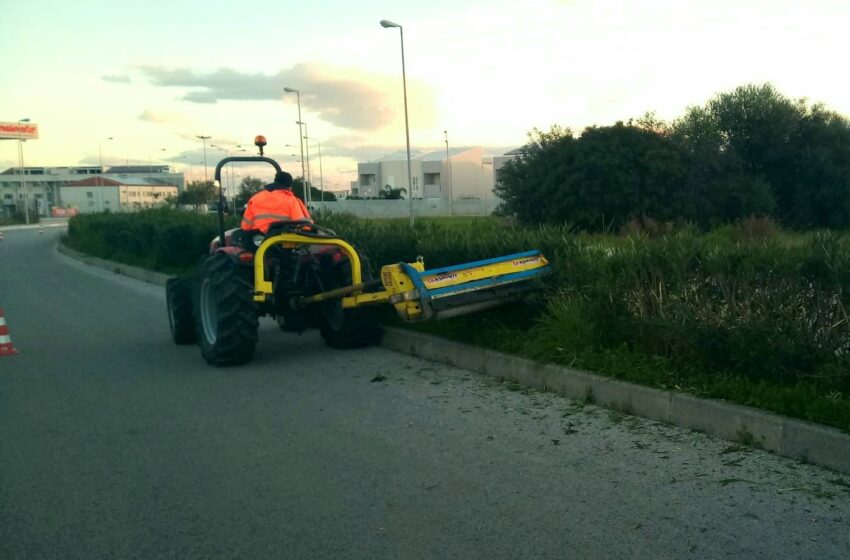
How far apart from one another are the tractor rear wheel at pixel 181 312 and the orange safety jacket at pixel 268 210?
185cm

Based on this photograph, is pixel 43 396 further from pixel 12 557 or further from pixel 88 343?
pixel 12 557

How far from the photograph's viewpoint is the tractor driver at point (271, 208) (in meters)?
9.49

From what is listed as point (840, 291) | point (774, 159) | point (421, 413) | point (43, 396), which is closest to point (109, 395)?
point (43, 396)

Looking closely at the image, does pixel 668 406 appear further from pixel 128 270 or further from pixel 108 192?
pixel 108 192

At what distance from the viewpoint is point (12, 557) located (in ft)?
14.6

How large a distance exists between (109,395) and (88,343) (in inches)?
134

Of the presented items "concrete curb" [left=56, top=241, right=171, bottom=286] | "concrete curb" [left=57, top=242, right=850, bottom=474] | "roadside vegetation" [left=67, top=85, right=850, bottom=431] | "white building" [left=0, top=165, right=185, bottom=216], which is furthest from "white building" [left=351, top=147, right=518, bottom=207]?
"concrete curb" [left=57, top=242, right=850, bottom=474]

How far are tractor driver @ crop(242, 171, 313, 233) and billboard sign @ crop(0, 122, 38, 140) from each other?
302ft

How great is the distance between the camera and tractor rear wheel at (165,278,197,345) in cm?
1087

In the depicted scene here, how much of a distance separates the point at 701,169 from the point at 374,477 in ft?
114

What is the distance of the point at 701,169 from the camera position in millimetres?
37344

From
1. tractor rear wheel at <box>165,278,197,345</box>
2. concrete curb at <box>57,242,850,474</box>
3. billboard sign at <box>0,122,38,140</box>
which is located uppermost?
billboard sign at <box>0,122,38,140</box>

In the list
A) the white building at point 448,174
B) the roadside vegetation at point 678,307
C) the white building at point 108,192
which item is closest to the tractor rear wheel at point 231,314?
the roadside vegetation at point 678,307

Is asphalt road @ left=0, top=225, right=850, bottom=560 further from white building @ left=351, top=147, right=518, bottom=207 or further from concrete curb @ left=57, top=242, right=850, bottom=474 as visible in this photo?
white building @ left=351, top=147, right=518, bottom=207
